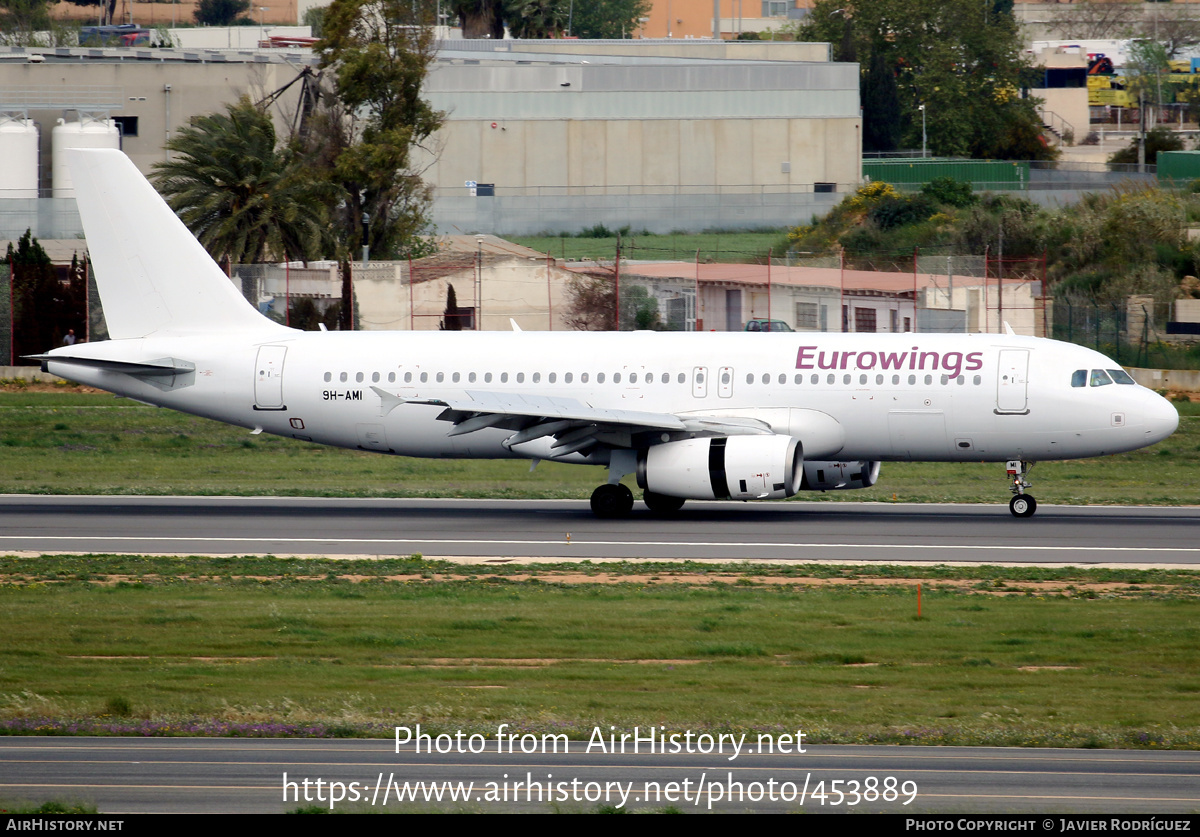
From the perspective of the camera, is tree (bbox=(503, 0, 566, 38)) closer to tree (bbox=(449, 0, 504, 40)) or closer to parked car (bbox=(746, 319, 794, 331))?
tree (bbox=(449, 0, 504, 40))

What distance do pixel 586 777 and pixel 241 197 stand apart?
55455 mm

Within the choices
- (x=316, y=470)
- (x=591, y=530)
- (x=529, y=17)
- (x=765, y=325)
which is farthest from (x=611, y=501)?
(x=529, y=17)

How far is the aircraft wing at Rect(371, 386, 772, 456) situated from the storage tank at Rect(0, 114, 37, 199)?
58502 mm

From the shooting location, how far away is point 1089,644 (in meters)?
20.2

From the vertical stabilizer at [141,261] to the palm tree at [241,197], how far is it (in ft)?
94.8

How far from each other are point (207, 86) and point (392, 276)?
39.6 m

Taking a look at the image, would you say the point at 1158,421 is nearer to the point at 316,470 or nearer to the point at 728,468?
the point at 728,468

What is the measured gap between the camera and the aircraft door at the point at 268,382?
111 ft

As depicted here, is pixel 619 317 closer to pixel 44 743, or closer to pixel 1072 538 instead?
pixel 1072 538

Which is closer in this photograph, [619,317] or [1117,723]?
[1117,723]

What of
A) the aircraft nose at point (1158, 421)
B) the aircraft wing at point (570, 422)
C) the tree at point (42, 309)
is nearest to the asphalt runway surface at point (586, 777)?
the aircraft wing at point (570, 422)

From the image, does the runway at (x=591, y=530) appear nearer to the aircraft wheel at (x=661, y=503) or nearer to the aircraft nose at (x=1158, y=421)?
the aircraft wheel at (x=661, y=503)

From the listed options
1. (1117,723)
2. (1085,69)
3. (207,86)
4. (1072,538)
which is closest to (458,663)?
(1117,723)

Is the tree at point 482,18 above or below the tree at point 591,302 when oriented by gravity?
above
